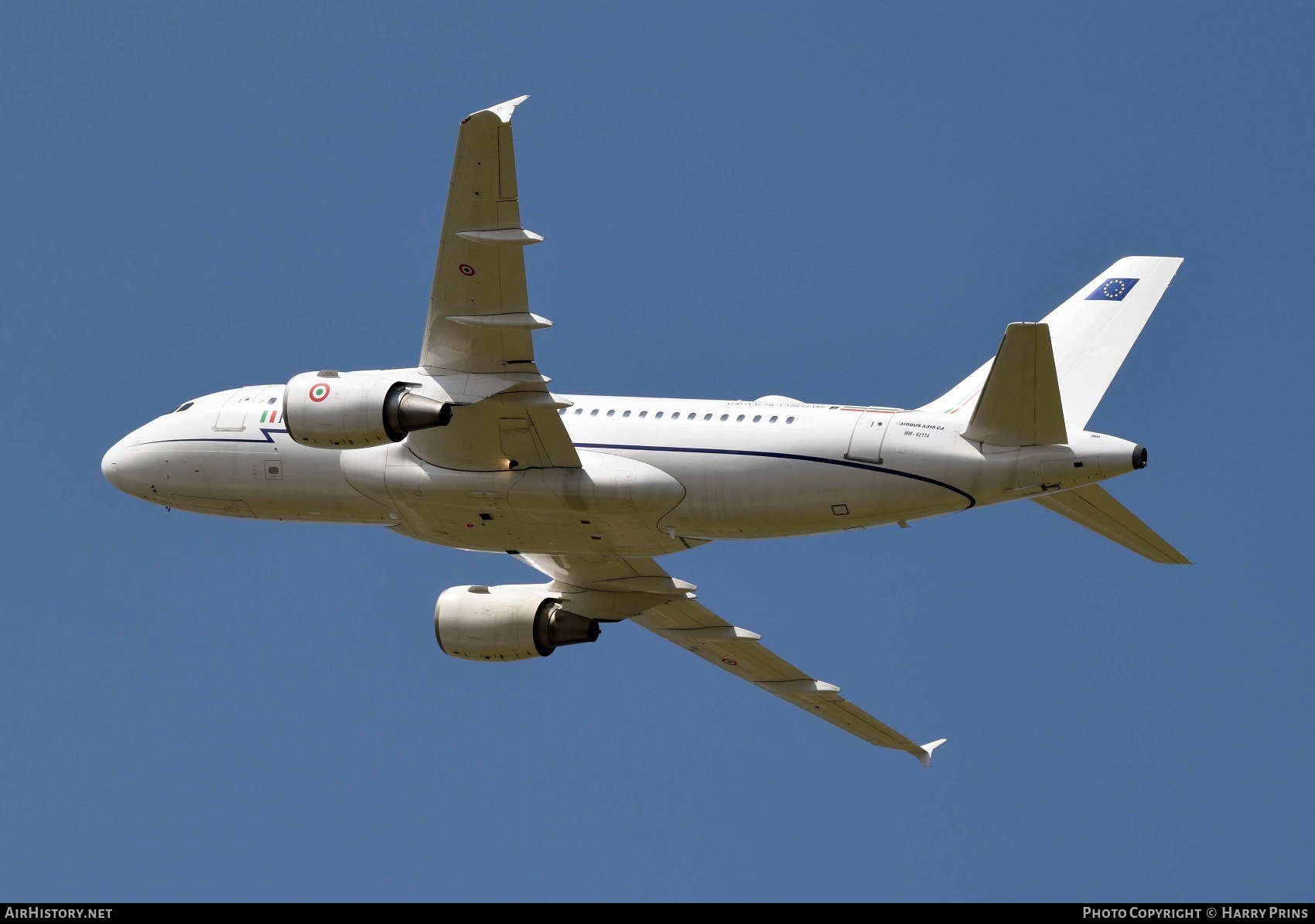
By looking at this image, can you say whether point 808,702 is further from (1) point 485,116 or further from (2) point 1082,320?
(1) point 485,116

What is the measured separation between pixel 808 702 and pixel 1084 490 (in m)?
11.6

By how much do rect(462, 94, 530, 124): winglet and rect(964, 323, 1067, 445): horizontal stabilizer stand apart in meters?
8.94

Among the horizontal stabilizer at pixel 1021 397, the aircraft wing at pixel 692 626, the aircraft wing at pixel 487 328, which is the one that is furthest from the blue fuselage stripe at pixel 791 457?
the aircraft wing at pixel 692 626

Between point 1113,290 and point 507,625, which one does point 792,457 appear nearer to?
point 1113,290

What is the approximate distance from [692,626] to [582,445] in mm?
7899

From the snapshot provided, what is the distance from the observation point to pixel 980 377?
40531 millimetres

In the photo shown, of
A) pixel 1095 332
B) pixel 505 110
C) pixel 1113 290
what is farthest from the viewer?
pixel 1113 290

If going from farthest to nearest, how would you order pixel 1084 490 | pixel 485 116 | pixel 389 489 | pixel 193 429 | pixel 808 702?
pixel 808 702, pixel 193 429, pixel 389 489, pixel 1084 490, pixel 485 116

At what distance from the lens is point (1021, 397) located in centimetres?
3541

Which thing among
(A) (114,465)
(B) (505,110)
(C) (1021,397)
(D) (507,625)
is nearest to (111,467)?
(A) (114,465)

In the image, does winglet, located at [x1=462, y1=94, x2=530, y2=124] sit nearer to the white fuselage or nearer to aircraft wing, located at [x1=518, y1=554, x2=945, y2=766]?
the white fuselage

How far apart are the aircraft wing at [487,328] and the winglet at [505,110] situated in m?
0.01

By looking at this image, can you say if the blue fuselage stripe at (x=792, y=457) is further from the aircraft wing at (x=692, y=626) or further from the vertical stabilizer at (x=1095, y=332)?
the aircraft wing at (x=692, y=626)
